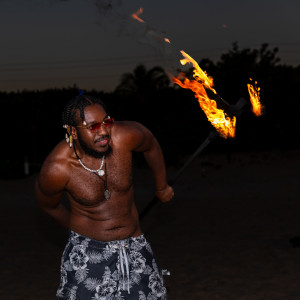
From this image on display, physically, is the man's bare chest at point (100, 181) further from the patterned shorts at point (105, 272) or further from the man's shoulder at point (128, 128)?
the patterned shorts at point (105, 272)

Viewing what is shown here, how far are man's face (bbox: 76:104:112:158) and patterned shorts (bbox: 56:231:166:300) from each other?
626mm

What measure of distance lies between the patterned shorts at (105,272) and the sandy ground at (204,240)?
2.59 m

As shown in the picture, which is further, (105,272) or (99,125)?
(105,272)

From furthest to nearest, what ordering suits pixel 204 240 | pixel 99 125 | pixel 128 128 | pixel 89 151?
pixel 204 240, pixel 128 128, pixel 89 151, pixel 99 125

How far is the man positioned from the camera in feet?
11.9

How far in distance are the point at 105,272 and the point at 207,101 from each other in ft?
4.56

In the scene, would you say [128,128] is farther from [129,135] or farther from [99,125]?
[99,125]

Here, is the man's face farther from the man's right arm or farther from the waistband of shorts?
the waistband of shorts

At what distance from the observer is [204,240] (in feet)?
29.1

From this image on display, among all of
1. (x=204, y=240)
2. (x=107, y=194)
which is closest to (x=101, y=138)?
(x=107, y=194)

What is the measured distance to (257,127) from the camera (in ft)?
76.9

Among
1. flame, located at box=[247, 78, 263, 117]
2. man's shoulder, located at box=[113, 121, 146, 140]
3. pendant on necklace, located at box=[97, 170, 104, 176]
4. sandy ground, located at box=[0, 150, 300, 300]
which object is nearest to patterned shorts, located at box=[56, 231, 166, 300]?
pendant on necklace, located at box=[97, 170, 104, 176]

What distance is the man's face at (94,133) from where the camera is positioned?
346 cm

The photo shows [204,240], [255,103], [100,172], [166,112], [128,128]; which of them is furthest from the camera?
[166,112]
